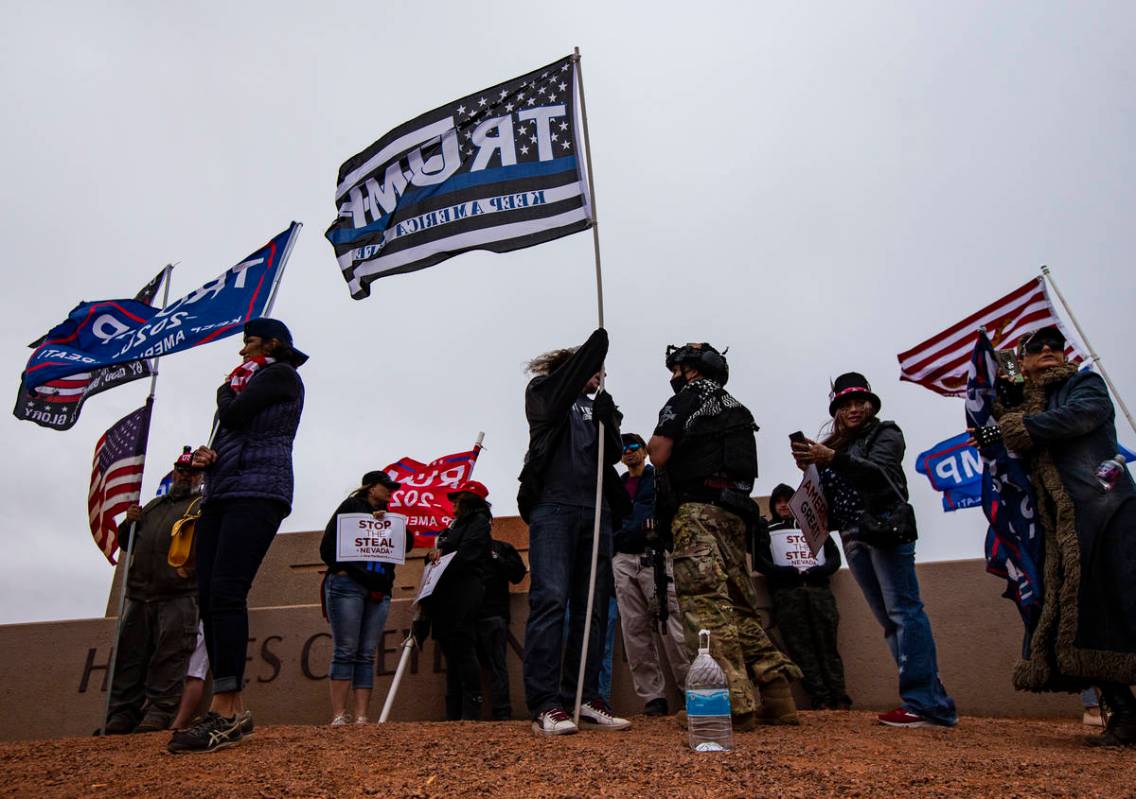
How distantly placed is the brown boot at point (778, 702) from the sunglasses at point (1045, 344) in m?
2.16

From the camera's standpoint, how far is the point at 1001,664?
674 centimetres

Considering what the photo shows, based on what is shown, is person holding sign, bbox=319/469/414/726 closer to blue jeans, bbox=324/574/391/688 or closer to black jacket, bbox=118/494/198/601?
blue jeans, bbox=324/574/391/688

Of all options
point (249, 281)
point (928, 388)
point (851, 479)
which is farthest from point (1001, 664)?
point (249, 281)

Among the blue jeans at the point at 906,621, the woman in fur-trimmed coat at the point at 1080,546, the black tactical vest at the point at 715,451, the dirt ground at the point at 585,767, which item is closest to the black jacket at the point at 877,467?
the blue jeans at the point at 906,621

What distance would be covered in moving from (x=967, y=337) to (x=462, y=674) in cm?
576

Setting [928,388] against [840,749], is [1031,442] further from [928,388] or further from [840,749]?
[928,388]

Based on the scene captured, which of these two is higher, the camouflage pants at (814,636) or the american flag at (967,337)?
the american flag at (967,337)

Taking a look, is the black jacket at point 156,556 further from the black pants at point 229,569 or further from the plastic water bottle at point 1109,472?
the plastic water bottle at point 1109,472

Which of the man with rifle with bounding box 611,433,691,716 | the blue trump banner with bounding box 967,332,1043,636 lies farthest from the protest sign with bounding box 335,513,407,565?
the blue trump banner with bounding box 967,332,1043,636

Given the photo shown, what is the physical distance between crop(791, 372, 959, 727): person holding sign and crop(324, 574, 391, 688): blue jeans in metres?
3.49

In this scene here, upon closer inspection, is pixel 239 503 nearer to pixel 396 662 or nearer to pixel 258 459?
pixel 258 459

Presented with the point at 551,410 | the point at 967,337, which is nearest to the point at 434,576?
the point at 551,410

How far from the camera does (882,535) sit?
4.55 meters

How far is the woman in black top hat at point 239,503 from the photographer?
3.62m
